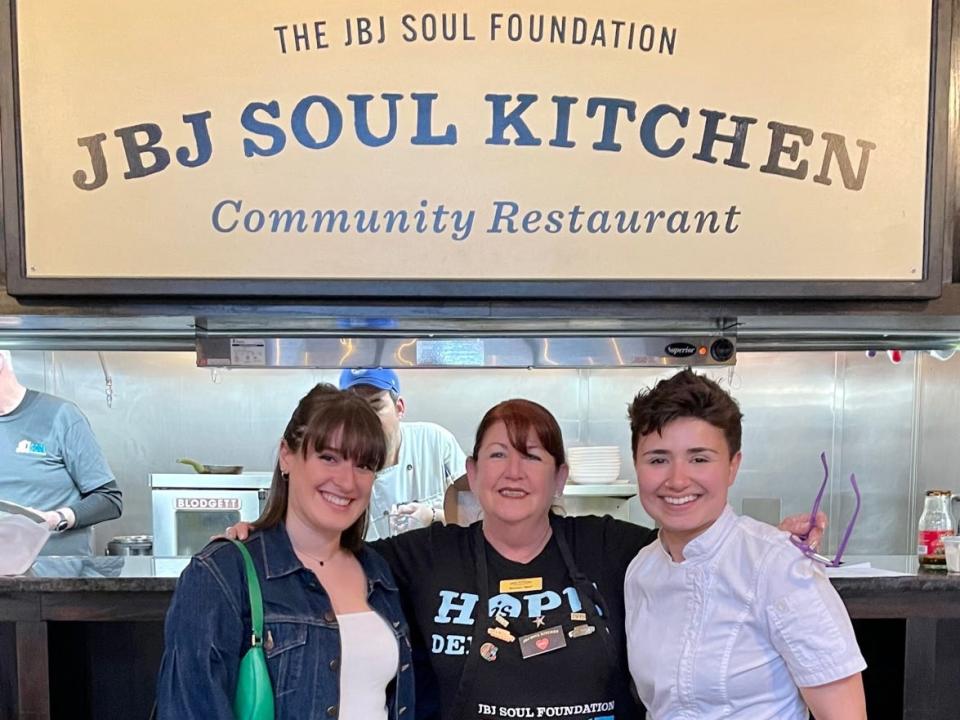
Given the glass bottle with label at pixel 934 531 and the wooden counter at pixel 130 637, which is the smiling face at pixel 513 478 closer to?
the wooden counter at pixel 130 637

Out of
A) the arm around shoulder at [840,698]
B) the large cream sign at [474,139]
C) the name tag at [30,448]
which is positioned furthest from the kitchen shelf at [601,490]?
the arm around shoulder at [840,698]

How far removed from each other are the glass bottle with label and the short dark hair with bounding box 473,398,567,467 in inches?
52.0

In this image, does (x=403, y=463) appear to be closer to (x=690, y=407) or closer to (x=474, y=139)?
(x=474, y=139)

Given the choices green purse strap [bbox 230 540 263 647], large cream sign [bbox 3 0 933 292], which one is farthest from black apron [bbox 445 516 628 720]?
large cream sign [bbox 3 0 933 292]

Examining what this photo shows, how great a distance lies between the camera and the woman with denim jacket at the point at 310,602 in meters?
1.39

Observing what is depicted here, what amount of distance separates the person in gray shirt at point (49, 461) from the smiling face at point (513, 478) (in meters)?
2.18

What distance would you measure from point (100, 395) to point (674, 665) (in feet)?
15.4

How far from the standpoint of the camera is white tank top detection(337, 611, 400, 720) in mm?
1490

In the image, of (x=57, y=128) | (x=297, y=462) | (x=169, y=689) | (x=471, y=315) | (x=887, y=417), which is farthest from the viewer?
(x=887, y=417)

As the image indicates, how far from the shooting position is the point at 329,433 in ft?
5.08

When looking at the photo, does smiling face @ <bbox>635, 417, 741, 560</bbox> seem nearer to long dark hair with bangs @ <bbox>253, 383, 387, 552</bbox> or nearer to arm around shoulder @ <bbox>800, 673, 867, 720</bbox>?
arm around shoulder @ <bbox>800, 673, 867, 720</bbox>

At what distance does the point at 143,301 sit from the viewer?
1869 millimetres

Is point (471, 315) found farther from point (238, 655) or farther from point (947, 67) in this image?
point (947, 67)

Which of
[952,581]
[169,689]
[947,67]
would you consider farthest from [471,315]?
[952,581]
